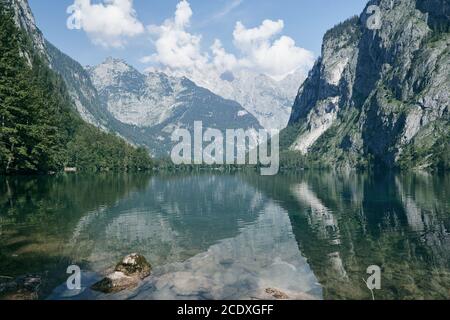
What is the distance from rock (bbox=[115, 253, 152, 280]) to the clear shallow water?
86cm

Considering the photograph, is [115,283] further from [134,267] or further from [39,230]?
[39,230]

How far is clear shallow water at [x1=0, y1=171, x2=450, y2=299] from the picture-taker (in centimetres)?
2897

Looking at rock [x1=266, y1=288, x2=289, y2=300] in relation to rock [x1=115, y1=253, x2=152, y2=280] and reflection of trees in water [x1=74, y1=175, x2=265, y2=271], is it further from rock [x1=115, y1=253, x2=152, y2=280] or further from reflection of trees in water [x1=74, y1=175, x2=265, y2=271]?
reflection of trees in water [x1=74, y1=175, x2=265, y2=271]

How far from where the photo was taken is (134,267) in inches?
1188

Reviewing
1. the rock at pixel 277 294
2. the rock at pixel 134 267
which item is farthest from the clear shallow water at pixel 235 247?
the rock at pixel 134 267

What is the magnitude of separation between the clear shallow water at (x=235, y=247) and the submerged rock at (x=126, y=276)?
921 mm

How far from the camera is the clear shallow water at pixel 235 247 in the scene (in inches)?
1141

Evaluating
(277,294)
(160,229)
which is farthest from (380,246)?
Result: (160,229)

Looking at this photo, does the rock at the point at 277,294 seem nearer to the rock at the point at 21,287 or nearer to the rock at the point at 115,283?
the rock at the point at 115,283

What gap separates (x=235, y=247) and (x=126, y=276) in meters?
15.6

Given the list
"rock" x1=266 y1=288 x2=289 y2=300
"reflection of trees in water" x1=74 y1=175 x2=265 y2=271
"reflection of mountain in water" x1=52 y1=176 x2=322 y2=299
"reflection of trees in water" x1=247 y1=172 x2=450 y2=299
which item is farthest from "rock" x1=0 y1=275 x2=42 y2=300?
"reflection of trees in water" x1=247 y1=172 x2=450 y2=299

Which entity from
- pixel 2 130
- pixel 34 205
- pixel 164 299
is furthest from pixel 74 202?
pixel 164 299
